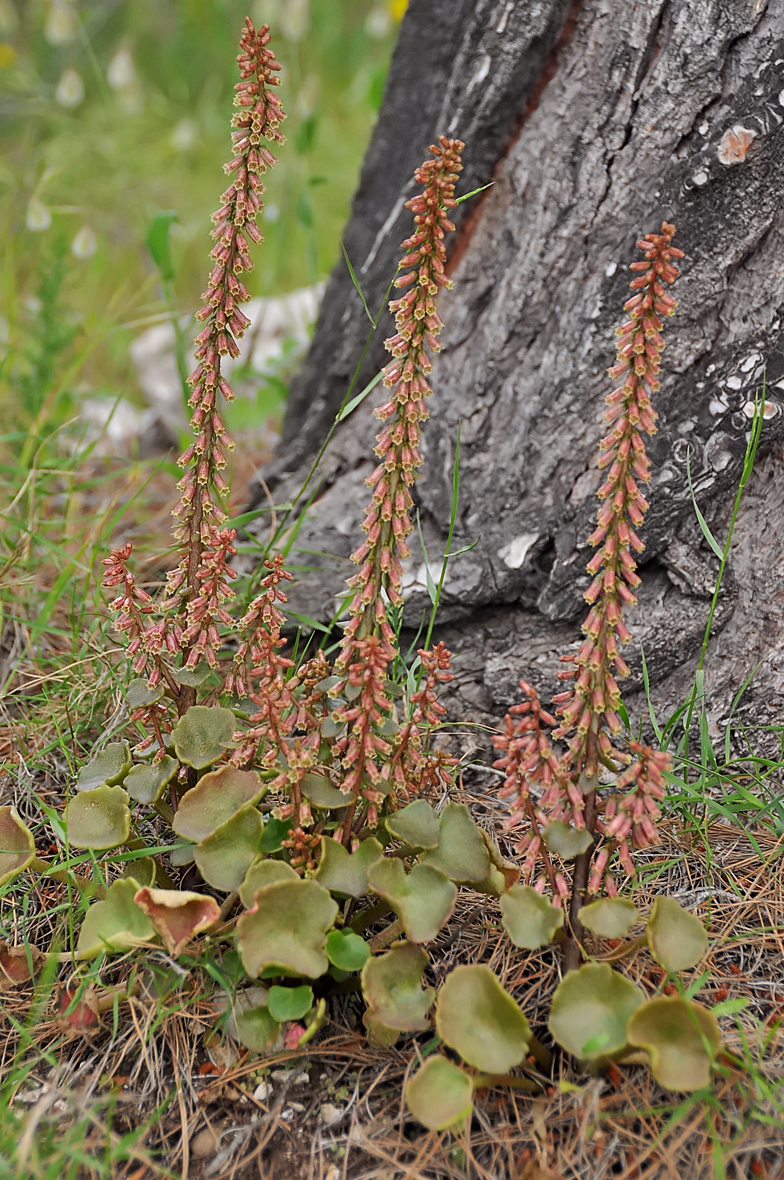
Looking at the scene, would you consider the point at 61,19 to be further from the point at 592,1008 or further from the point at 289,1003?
the point at 592,1008

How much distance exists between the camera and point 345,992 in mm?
1937

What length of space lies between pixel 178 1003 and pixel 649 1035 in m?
0.97

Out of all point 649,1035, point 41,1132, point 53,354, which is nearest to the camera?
point 649,1035

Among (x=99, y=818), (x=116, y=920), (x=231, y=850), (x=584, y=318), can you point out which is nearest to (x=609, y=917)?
(x=231, y=850)

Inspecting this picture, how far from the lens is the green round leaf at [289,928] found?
1713mm

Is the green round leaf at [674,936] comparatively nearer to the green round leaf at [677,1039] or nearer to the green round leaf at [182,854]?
the green round leaf at [677,1039]

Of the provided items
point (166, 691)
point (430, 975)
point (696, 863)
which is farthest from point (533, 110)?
point (430, 975)

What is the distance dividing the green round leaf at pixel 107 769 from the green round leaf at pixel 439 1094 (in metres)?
0.93

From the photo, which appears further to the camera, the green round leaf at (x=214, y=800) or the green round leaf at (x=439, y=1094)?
the green round leaf at (x=214, y=800)

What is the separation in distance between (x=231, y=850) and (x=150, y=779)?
268 millimetres

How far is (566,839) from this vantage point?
1787mm

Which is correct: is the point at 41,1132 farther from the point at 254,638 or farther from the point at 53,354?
the point at 53,354

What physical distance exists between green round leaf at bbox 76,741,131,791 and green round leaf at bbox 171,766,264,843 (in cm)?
18

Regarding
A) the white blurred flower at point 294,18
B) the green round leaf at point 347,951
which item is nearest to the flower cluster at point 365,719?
the green round leaf at point 347,951
